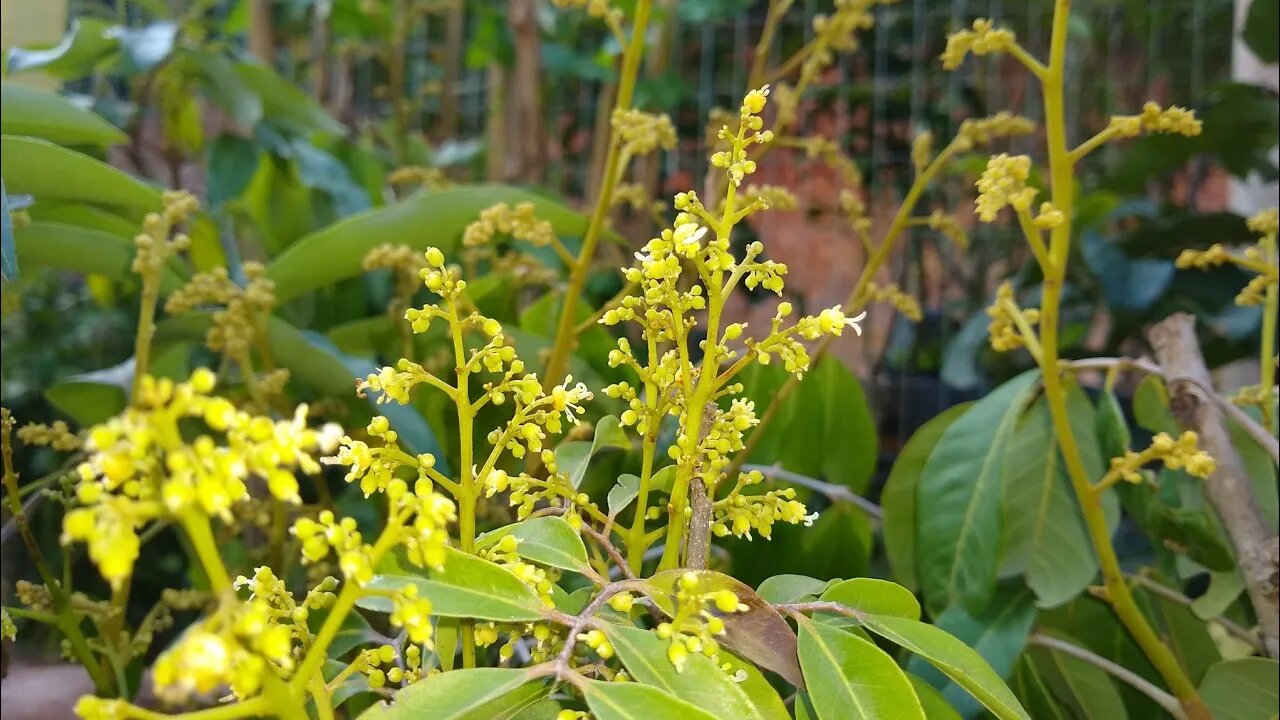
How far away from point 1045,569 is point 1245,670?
104 millimetres

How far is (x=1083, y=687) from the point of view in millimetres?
507

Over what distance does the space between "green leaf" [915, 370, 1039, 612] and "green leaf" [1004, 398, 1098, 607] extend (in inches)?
0.6

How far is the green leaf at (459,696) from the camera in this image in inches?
9.2

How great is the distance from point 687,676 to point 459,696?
0.18 ft

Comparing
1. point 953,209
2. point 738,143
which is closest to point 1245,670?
point 738,143

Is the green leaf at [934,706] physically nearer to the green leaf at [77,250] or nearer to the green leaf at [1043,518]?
the green leaf at [1043,518]

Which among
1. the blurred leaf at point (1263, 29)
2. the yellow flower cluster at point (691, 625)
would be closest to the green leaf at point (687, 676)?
the yellow flower cluster at point (691, 625)

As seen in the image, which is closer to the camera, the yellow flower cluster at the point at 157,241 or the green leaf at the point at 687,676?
the green leaf at the point at 687,676

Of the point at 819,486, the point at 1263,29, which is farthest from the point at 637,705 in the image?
the point at 1263,29

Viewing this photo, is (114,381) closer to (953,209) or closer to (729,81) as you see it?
(729,81)

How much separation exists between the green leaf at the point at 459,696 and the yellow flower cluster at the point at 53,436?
301 millimetres

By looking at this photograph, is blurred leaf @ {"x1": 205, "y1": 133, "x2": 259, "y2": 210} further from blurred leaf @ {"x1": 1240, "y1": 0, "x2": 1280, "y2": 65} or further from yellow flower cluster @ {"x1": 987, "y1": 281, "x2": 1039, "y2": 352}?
blurred leaf @ {"x1": 1240, "y1": 0, "x2": 1280, "y2": 65}

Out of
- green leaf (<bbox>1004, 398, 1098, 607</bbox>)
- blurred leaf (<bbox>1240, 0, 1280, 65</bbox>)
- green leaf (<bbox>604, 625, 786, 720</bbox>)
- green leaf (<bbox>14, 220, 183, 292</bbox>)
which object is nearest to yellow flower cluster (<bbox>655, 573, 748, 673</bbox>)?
green leaf (<bbox>604, 625, 786, 720</bbox>)

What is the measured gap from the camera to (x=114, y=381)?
646 millimetres
